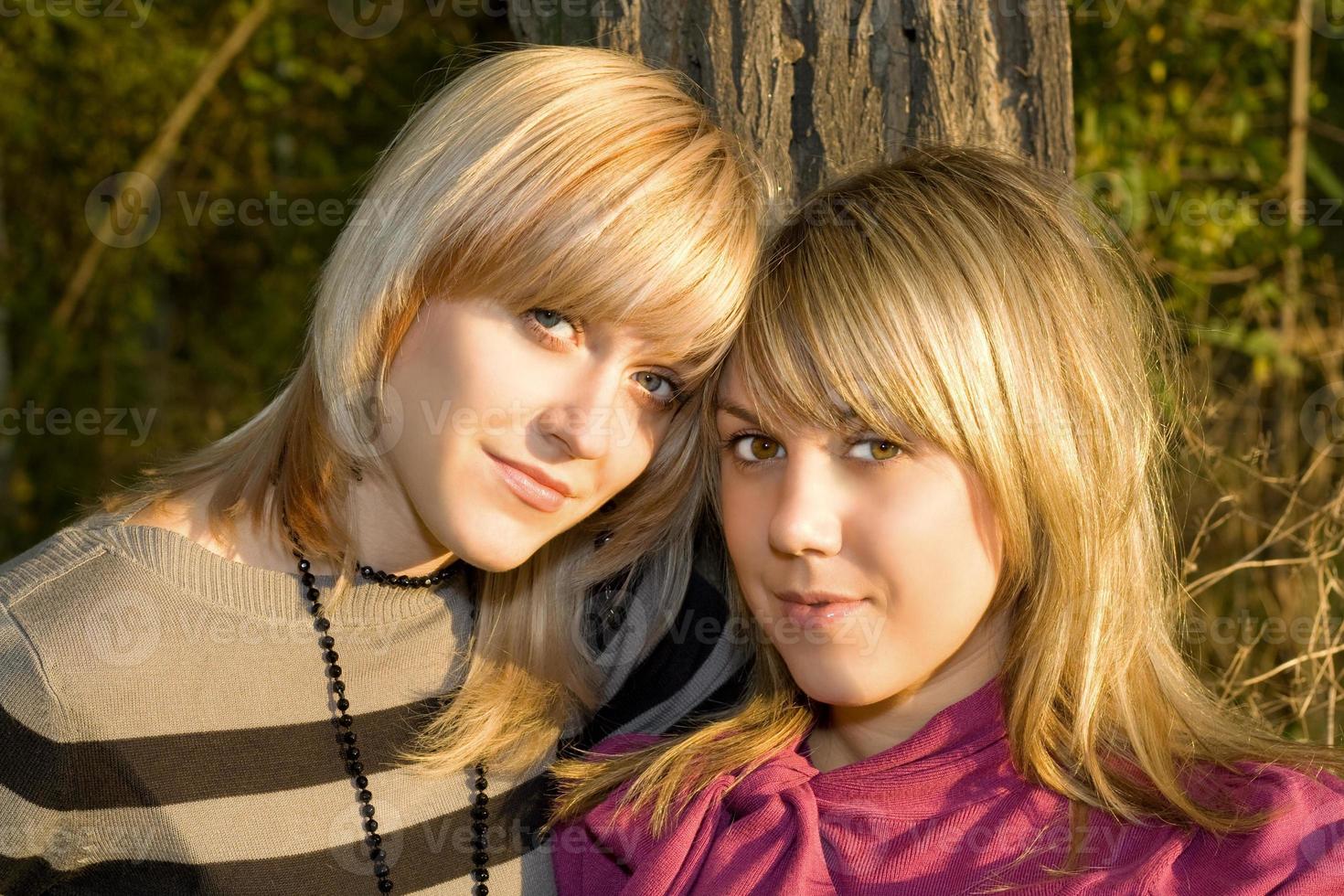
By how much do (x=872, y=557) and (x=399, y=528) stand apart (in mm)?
871

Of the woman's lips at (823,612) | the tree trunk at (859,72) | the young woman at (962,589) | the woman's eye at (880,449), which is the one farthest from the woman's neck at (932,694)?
the tree trunk at (859,72)

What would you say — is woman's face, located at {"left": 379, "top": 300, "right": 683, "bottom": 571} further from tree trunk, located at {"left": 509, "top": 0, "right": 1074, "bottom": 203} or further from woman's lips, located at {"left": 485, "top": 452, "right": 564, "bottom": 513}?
tree trunk, located at {"left": 509, "top": 0, "right": 1074, "bottom": 203}

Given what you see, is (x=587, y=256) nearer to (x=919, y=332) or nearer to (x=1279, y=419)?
(x=919, y=332)

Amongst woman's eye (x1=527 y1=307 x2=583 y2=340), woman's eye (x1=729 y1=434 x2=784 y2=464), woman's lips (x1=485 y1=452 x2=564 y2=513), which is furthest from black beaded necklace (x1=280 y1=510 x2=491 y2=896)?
woman's eye (x1=729 y1=434 x2=784 y2=464)

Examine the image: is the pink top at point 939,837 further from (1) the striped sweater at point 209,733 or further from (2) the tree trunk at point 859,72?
(2) the tree trunk at point 859,72

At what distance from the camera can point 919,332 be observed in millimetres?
1850

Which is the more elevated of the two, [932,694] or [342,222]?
[342,222]

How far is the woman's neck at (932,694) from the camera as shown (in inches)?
80.7

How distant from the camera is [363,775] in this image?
2.12 m

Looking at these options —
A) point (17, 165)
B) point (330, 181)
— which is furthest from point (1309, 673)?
point (17, 165)

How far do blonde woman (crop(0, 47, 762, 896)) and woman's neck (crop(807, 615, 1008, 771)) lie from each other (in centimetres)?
56

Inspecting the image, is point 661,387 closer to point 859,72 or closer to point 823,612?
point 823,612

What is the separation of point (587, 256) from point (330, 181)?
4.86 m

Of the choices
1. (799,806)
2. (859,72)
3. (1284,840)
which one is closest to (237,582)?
(799,806)
